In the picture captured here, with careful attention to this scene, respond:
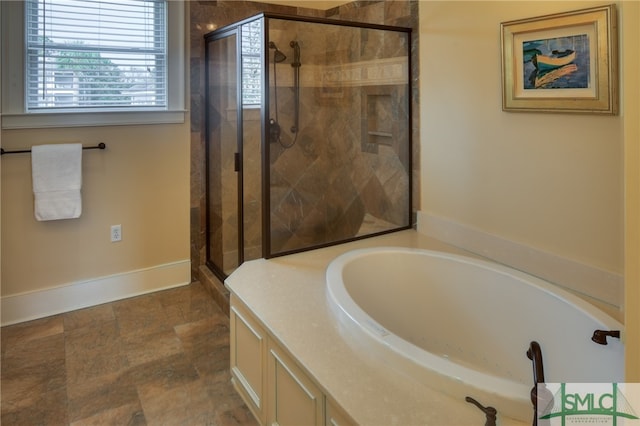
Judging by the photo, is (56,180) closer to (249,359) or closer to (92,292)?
(92,292)

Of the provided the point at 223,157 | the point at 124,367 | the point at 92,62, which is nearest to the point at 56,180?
the point at 92,62

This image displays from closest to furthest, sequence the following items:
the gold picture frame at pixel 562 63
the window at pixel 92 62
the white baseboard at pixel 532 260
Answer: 1. the gold picture frame at pixel 562 63
2. the white baseboard at pixel 532 260
3. the window at pixel 92 62

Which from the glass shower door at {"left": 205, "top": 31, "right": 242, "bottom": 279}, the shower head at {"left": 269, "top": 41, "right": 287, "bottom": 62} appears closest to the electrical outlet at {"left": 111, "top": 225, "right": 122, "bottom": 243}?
the glass shower door at {"left": 205, "top": 31, "right": 242, "bottom": 279}

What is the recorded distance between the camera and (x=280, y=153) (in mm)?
2719

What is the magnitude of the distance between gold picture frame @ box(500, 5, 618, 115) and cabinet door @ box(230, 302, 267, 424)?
5.31 feet

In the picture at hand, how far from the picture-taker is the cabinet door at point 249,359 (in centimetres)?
187

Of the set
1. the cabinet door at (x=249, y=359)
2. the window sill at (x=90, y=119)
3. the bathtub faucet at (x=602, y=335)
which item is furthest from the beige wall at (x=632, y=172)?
the window sill at (x=90, y=119)

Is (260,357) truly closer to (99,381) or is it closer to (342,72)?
(99,381)

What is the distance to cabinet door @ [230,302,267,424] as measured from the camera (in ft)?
6.13

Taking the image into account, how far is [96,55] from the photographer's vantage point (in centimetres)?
294

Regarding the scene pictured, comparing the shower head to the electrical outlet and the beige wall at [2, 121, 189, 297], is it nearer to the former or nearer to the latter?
the beige wall at [2, 121, 189, 297]

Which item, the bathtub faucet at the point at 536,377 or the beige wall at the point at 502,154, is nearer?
the bathtub faucet at the point at 536,377

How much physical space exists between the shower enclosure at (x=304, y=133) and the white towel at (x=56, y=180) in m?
0.90

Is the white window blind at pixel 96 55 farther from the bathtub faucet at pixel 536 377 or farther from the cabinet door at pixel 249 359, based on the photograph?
the bathtub faucet at pixel 536 377
